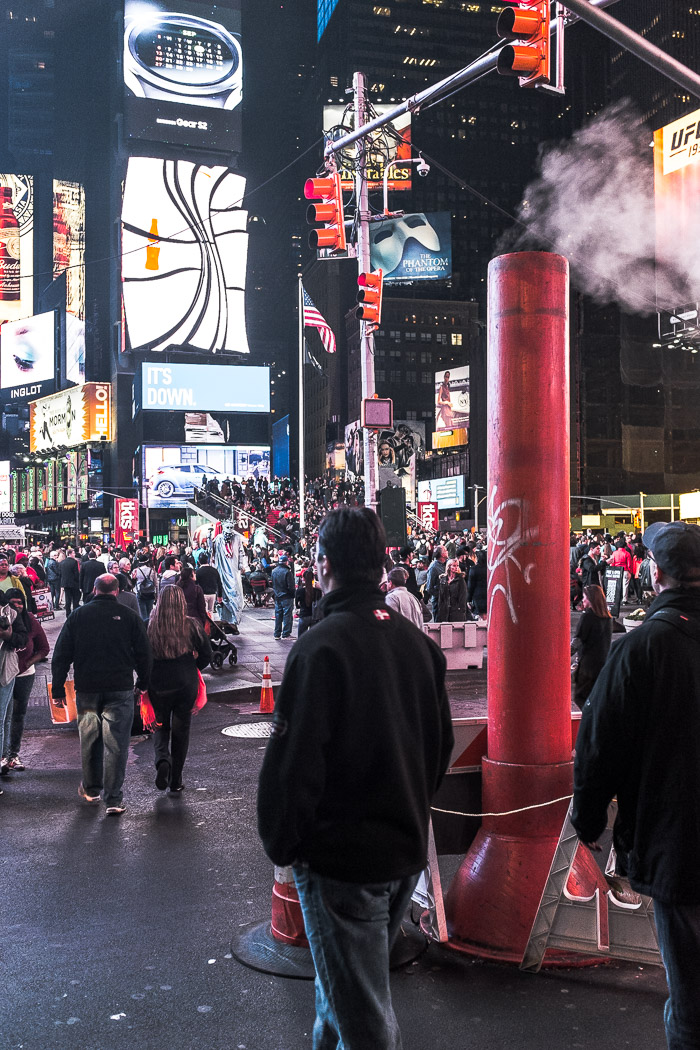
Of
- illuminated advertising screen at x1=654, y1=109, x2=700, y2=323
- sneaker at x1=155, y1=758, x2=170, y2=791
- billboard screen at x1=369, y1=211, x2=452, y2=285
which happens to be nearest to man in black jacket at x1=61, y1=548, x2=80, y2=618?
sneaker at x1=155, y1=758, x2=170, y2=791

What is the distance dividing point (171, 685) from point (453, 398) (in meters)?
86.5

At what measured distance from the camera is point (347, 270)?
133m

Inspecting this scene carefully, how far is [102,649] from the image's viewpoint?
24.6ft

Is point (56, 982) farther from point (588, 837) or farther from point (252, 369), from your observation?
point (252, 369)

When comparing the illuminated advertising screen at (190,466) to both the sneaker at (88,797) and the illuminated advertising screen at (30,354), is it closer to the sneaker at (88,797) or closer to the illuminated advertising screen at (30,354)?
the illuminated advertising screen at (30,354)

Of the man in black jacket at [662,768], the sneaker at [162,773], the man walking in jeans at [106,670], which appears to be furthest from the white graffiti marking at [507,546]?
the sneaker at [162,773]

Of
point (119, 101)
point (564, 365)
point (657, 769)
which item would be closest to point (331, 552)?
point (657, 769)

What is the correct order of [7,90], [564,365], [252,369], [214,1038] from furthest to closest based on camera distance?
[7,90], [252,369], [564,365], [214,1038]

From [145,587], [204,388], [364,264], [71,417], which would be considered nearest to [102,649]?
[364,264]

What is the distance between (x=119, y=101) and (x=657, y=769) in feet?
310

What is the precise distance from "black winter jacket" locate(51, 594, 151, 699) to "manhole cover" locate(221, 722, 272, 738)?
117 inches

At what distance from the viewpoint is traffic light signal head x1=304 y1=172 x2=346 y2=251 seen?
1320 centimetres

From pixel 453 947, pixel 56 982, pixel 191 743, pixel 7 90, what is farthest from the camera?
pixel 7 90

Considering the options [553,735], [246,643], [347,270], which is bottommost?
[246,643]
